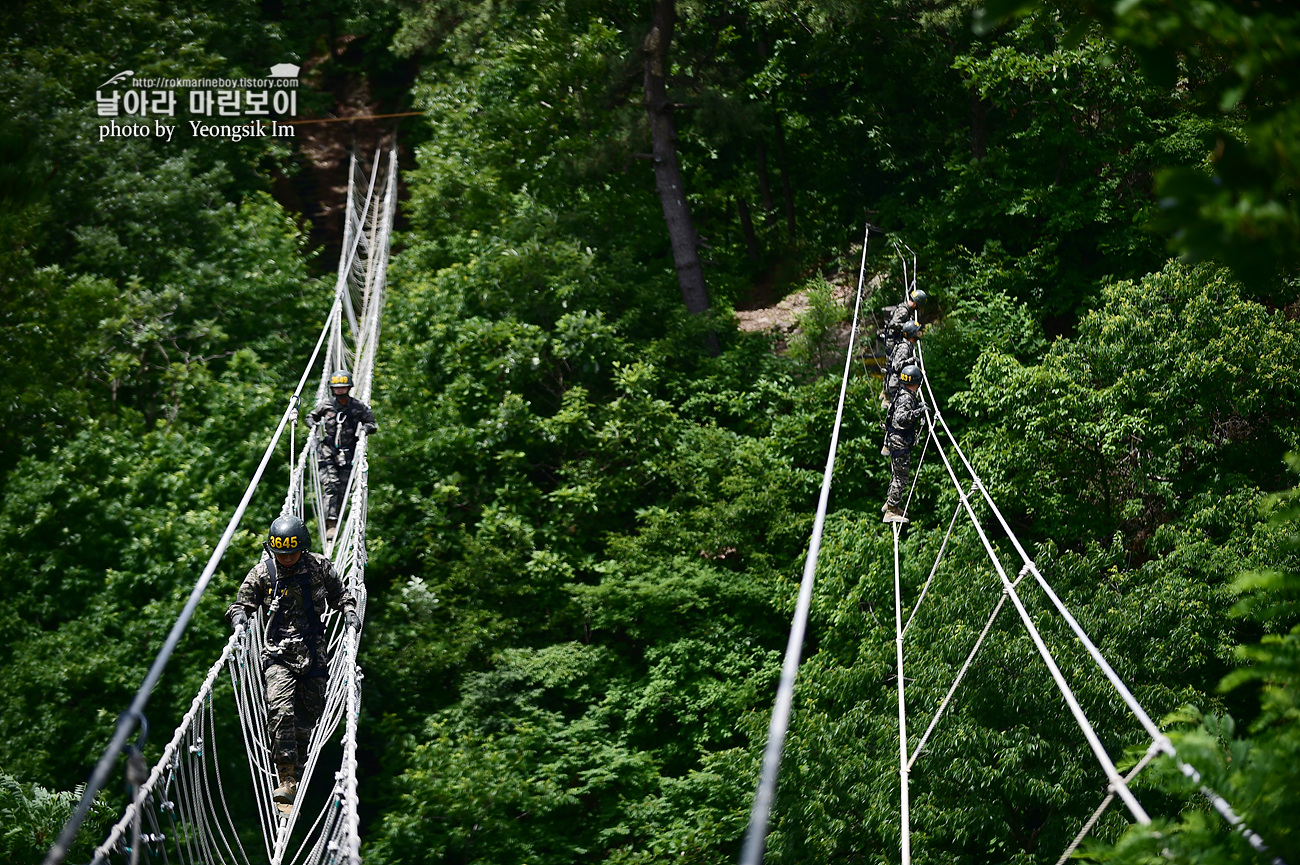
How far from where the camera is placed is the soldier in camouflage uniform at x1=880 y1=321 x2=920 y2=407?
369 inches

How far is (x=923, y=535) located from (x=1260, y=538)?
2906mm

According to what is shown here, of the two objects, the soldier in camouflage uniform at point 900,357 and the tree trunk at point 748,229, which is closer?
the soldier in camouflage uniform at point 900,357

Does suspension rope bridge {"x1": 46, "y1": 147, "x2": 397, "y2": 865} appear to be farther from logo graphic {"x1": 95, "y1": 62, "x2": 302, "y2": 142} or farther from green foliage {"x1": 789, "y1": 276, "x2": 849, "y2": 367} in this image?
green foliage {"x1": 789, "y1": 276, "x2": 849, "y2": 367}

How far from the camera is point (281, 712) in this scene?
19.9 feet

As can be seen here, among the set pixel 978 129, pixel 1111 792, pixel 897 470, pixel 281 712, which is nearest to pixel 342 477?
pixel 281 712

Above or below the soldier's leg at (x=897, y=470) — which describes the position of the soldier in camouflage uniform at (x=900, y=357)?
above

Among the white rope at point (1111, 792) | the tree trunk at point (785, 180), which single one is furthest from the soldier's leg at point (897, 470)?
the tree trunk at point (785, 180)

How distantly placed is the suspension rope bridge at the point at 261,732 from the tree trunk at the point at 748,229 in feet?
18.1

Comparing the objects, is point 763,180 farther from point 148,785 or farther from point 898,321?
point 148,785

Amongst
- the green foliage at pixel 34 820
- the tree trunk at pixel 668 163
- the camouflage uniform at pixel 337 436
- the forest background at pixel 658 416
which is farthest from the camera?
the tree trunk at pixel 668 163

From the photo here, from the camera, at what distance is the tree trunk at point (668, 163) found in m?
14.5

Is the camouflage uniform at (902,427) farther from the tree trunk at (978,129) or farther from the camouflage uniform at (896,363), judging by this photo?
the tree trunk at (978,129)

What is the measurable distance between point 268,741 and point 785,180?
13.3 m

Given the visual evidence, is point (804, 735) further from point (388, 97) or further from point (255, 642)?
point (388, 97)
